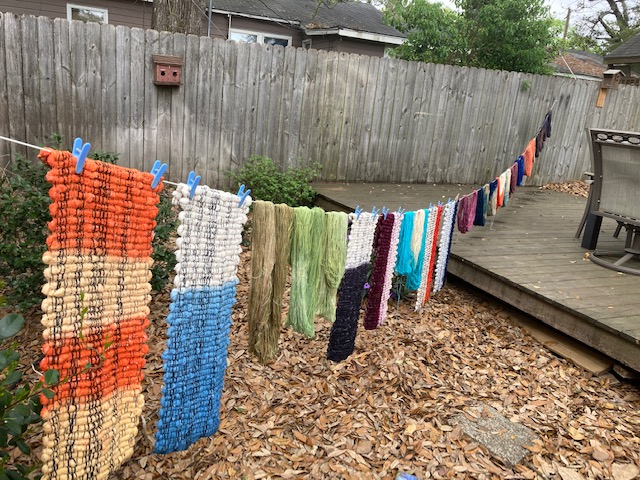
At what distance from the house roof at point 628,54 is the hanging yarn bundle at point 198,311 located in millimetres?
16091

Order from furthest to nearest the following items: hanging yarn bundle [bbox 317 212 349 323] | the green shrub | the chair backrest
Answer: the green shrub
the chair backrest
hanging yarn bundle [bbox 317 212 349 323]

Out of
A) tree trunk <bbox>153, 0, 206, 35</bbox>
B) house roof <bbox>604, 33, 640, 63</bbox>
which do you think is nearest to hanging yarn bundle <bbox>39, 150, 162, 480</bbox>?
tree trunk <bbox>153, 0, 206, 35</bbox>

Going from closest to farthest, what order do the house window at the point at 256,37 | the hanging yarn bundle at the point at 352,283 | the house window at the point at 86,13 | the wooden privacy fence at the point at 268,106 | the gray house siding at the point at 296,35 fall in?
the hanging yarn bundle at the point at 352,283
the wooden privacy fence at the point at 268,106
the house window at the point at 86,13
the gray house siding at the point at 296,35
the house window at the point at 256,37

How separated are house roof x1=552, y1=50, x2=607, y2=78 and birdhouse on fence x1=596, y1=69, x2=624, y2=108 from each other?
996 centimetres

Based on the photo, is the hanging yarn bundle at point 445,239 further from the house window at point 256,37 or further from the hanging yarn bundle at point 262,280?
the house window at point 256,37

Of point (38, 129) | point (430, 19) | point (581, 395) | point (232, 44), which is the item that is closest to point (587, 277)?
point (581, 395)

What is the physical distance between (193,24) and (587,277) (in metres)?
4.94

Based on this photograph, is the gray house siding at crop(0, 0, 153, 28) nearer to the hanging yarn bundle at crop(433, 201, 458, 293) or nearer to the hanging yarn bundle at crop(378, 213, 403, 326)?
the hanging yarn bundle at crop(433, 201, 458, 293)

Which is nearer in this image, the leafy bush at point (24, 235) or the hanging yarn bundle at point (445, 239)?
the leafy bush at point (24, 235)

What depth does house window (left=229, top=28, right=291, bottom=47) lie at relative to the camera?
12156 mm

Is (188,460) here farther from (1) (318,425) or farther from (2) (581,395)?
(2) (581,395)

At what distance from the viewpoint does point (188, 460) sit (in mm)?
2244

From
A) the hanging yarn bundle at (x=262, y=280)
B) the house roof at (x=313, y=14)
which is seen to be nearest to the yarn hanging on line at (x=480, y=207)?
the hanging yarn bundle at (x=262, y=280)

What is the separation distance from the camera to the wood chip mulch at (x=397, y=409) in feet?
7.57
